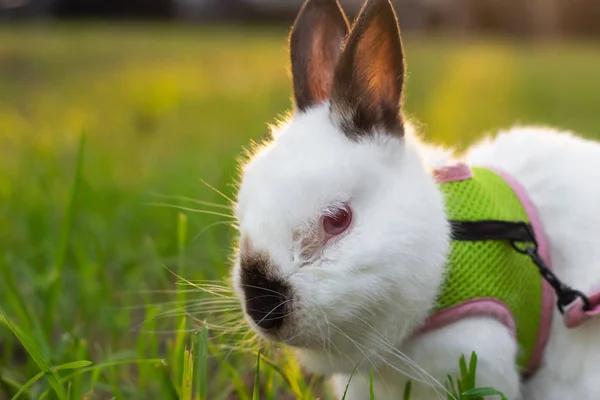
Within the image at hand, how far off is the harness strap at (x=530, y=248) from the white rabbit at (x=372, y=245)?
0.07 m

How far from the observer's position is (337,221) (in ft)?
5.24

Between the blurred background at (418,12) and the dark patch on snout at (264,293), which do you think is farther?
the blurred background at (418,12)

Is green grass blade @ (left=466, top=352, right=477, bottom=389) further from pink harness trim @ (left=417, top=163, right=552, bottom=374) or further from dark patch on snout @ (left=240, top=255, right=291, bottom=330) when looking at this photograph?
dark patch on snout @ (left=240, top=255, right=291, bottom=330)

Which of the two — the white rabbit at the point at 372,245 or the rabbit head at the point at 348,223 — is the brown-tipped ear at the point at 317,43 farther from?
the rabbit head at the point at 348,223

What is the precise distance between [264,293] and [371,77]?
0.62 metres

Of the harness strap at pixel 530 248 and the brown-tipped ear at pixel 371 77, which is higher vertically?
the brown-tipped ear at pixel 371 77

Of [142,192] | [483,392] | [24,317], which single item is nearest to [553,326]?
[483,392]

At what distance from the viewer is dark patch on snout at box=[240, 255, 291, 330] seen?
155 cm

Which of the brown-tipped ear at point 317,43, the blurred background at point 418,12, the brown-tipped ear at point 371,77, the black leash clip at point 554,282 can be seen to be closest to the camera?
the brown-tipped ear at point 371,77

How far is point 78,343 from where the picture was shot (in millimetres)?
2041

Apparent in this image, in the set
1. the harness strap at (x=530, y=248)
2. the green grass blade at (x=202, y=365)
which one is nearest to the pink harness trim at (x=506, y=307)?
the harness strap at (x=530, y=248)

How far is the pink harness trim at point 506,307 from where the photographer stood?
5.51ft

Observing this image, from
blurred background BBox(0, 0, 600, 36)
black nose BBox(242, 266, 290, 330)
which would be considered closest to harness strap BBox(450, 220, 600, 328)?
black nose BBox(242, 266, 290, 330)

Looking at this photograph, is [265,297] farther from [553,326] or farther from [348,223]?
[553,326]
